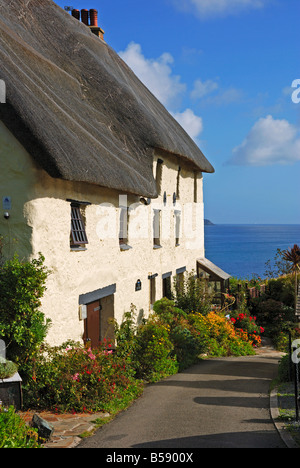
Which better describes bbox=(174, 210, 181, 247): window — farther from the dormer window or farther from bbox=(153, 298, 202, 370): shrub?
the dormer window

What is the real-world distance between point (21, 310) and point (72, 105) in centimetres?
609

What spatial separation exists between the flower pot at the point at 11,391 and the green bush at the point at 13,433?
1541mm

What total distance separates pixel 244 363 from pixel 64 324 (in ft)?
23.1

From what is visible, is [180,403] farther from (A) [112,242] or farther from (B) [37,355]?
(A) [112,242]

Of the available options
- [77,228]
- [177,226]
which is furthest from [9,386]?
[177,226]

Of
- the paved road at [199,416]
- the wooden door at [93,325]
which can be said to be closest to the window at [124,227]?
the wooden door at [93,325]

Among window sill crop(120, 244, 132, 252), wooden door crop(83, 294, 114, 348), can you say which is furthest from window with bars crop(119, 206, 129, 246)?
wooden door crop(83, 294, 114, 348)

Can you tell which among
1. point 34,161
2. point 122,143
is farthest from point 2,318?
point 122,143

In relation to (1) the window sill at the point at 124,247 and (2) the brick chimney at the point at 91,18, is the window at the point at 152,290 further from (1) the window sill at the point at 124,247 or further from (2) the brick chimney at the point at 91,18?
(2) the brick chimney at the point at 91,18

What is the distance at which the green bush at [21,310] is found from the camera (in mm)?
9500

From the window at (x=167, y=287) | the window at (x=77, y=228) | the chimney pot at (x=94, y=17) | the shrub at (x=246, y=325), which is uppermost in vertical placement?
the chimney pot at (x=94, y=17)

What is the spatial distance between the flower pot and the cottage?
150cm

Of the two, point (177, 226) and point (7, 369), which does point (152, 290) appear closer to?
point (177, 226)

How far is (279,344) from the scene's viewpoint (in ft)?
67.8
